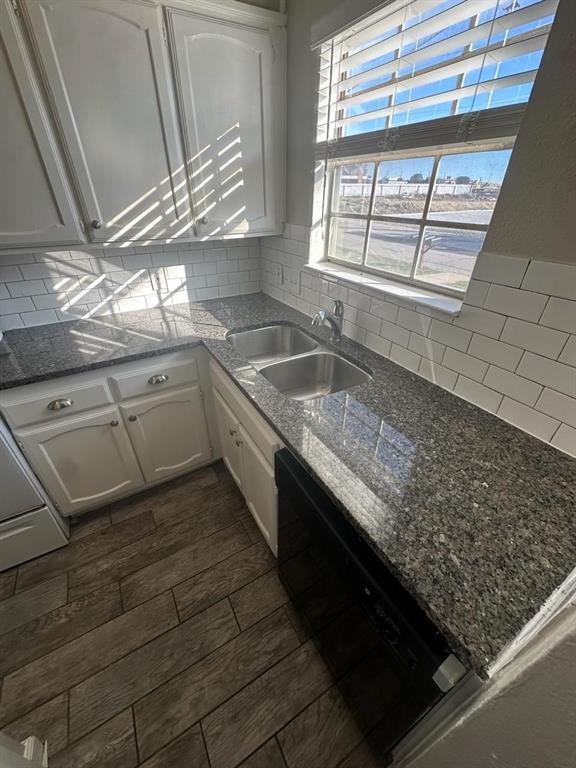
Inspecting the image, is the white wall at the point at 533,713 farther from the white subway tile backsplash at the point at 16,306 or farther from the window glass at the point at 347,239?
the white subway tile backsplash at the point at 16,306

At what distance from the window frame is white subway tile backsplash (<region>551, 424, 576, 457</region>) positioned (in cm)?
53

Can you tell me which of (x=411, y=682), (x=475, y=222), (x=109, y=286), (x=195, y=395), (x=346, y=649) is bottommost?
(x=346, y=649)

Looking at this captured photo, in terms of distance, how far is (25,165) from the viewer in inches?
47.5

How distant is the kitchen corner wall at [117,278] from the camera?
158 centimetres

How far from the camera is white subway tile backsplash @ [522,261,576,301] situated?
780 mm

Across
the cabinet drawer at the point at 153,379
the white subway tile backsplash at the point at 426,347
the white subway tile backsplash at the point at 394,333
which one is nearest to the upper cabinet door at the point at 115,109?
the cabinet drawer at the point at 153,379

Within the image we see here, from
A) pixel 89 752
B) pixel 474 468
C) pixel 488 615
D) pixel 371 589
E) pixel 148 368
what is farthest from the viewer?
pixel 148 368

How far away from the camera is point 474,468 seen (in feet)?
2.78

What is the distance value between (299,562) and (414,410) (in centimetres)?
62

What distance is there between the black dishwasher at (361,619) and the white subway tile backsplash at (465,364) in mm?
635

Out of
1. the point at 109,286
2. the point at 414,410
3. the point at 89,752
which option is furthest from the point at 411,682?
the point at 109,286

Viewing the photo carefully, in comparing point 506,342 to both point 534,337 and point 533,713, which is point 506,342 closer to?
point 534,337

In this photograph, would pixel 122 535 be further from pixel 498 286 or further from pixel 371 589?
pixel 498 286

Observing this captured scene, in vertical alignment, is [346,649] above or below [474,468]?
below
